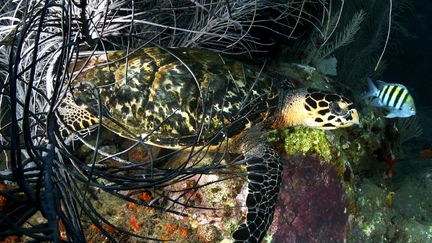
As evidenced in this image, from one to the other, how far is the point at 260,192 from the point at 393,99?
2690 mm

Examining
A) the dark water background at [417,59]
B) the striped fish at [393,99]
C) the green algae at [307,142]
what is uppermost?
Result: the green algae at [307,142]

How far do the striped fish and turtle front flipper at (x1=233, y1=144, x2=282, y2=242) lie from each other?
2.19 meters

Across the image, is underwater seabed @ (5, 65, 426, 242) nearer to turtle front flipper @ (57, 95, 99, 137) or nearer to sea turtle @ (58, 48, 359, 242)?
sea turtle @ (58, 48, 359, 242)

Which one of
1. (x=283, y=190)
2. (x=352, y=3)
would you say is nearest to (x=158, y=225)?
(x=283, y=190)

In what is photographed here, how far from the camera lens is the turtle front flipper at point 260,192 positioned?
2.40 metres

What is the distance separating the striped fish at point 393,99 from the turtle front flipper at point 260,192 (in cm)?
219

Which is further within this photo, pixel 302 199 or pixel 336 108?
pixel 336 108

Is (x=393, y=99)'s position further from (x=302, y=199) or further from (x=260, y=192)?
(x=260, y=192)

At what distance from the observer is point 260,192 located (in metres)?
2.58

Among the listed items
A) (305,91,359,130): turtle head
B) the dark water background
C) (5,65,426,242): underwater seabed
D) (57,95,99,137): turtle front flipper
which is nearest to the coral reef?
(5,65,426,242): underwater seabed

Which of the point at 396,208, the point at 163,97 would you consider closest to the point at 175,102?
the point at 163,97

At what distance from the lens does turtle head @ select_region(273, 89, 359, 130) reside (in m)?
3.19

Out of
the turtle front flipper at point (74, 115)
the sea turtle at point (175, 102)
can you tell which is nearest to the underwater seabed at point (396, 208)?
the sea turtle at point (175, 102)

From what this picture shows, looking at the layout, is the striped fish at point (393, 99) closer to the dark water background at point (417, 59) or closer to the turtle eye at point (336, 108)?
the turtle eye at point (336, 108)
